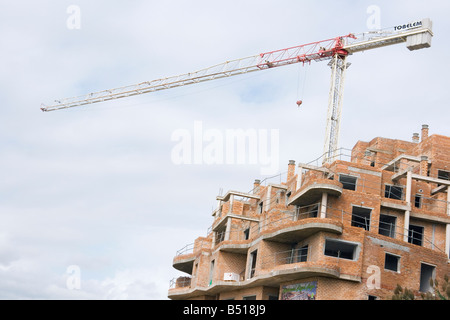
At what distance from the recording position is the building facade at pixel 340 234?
42312 millimetres

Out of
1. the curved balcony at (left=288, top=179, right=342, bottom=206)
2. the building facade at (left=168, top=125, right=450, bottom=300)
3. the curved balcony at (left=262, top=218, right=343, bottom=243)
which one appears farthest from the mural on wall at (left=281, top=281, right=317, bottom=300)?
the curved balcony at (left=288, top=179, right=342, bottom=206)

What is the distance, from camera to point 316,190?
45.6 meters

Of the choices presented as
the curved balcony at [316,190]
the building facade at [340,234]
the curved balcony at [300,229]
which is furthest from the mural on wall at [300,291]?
the curved balcony at [316,190]

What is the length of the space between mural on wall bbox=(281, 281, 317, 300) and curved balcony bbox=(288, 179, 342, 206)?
286 inches

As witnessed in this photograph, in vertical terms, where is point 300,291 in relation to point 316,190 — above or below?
below

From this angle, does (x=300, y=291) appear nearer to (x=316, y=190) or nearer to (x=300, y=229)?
(x=300, y=229)

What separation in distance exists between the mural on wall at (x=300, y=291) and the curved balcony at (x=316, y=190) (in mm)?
7256

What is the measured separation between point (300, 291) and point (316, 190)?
25.6ft

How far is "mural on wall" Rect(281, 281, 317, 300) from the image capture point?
4166cm

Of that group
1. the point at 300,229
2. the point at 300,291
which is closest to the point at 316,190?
the point at 300,229

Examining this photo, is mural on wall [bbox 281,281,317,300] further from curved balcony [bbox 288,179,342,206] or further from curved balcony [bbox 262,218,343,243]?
curved balcony [bbox 288,179,342,206]

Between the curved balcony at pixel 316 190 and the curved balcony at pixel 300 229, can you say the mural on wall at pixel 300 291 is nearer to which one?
the curved balcony at pixel 300 229

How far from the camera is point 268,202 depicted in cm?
5703
